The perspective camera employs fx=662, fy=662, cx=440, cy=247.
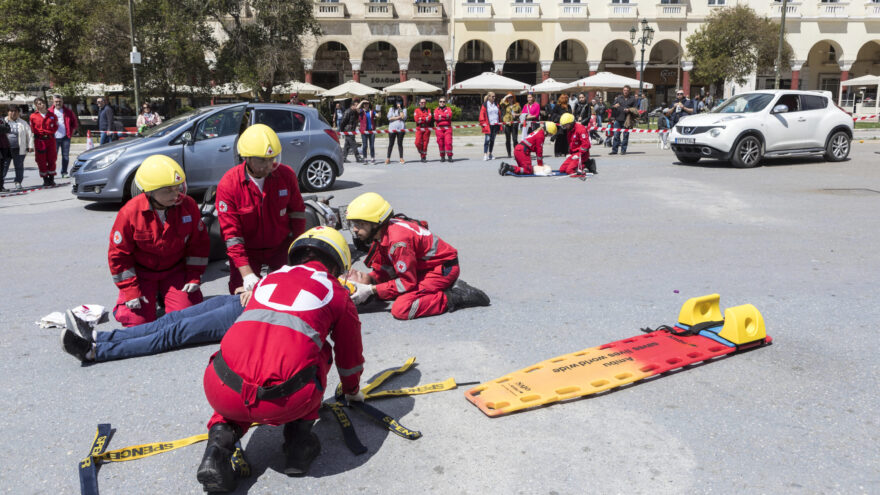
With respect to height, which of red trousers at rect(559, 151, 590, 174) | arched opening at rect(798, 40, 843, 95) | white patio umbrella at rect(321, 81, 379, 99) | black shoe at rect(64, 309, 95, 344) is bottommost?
black shoe at rect(64, 309, 95, 344)

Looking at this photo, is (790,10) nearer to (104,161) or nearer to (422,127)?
(422,127)

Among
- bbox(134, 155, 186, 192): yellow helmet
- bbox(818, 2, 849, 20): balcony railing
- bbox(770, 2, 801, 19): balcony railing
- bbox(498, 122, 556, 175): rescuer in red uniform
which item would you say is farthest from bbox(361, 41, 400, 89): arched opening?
bbox(134, 155, 186, 192): yellow helmet

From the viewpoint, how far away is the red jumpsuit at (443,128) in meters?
17.8

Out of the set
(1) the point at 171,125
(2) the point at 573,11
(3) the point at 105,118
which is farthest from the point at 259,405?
(2) the point at 573,11

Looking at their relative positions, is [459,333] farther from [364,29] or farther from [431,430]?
[364,29]

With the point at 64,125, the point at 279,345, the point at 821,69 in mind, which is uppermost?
the point at 821,69

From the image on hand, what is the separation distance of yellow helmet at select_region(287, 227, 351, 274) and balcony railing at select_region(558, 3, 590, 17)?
4420 cm

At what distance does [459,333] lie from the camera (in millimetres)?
5012

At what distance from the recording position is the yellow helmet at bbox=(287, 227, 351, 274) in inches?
129

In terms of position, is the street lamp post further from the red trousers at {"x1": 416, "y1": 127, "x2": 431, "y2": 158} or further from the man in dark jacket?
the man in dark jacket

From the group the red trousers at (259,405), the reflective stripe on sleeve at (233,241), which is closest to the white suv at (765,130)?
the reflective stripe on sleeve at (233,241)

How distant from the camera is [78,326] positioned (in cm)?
438

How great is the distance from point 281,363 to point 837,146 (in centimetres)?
1744

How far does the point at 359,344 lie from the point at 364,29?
1708 inches
